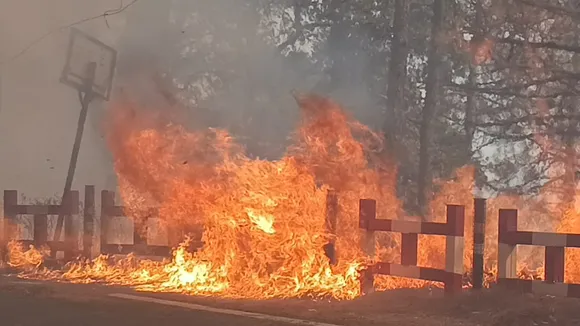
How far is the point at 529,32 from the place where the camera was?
38.8ft

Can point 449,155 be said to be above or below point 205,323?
above

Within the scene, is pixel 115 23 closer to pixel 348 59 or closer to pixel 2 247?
pixel 2 247

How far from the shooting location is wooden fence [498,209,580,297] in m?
7.43

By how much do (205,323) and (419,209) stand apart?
10239 millimetres

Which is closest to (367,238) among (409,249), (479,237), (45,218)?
(409,249)

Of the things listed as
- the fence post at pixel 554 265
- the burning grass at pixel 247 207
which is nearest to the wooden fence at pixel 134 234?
the burning grass at pixel 247 207

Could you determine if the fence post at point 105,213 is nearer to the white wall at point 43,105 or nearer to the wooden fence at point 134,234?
the wooden fence at point 134,234

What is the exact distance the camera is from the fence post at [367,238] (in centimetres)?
877

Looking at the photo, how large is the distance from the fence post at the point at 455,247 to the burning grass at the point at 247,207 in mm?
1133

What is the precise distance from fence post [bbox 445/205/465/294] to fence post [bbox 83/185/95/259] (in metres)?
5.88

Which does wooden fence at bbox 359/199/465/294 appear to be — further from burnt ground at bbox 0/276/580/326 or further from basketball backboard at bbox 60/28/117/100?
basketball backboard at bbox 60/28/117/100

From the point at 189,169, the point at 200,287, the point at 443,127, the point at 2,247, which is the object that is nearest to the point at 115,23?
the point at 189,169

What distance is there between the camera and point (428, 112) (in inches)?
671

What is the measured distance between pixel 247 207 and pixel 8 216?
14.9 feet
